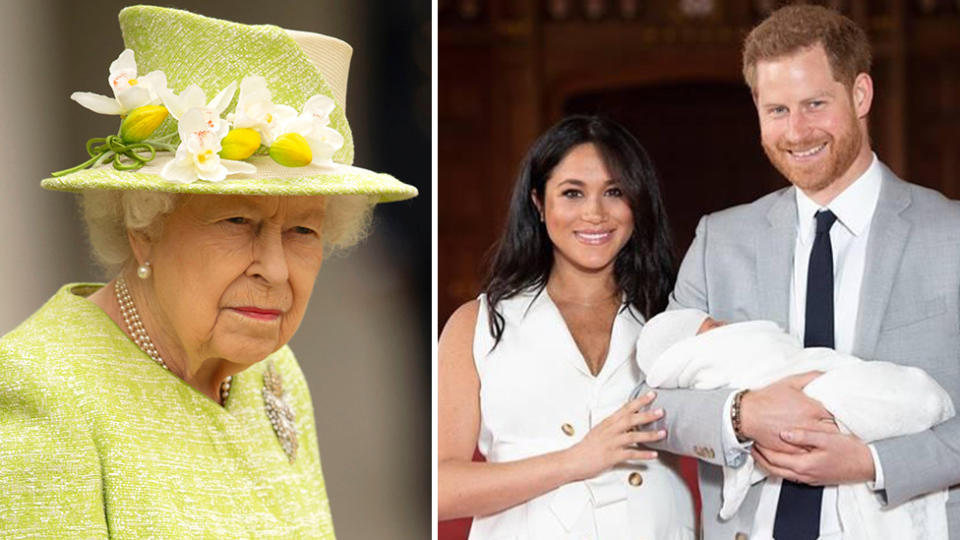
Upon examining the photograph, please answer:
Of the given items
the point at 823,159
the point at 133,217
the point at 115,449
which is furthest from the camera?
the point at 823,159

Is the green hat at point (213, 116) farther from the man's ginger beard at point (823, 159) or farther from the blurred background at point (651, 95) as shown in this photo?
the man's ginger beard at point (823, 159)

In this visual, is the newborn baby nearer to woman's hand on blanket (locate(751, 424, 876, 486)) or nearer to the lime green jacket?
woman's hand on blanket (locate(751, 424, 876, 486))

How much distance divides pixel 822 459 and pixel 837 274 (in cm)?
39

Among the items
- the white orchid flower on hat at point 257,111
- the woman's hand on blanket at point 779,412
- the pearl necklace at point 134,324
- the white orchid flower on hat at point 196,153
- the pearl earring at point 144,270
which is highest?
the white orchid flower on hat at point 257,111

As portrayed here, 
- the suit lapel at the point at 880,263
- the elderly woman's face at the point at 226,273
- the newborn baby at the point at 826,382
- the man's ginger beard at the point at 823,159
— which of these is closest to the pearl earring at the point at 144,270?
the elderly woman's face at the point at 226,273

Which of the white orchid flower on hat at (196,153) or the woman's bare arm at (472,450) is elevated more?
the white orchid flower on hat at (196,153)

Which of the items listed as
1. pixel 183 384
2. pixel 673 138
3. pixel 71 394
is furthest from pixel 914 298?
pixel 71 394

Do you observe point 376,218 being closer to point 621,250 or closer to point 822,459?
point 621,250

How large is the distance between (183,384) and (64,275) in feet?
3.82

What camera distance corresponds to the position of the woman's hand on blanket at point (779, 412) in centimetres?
245

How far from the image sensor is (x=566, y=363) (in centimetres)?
271

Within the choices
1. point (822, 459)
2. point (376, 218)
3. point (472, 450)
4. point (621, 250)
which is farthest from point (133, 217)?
point (822, 459)

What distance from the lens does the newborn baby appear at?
2410 millimetres

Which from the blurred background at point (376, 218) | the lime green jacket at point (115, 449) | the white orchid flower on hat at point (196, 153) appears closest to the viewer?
the lime green jacket at point (115, 449)
